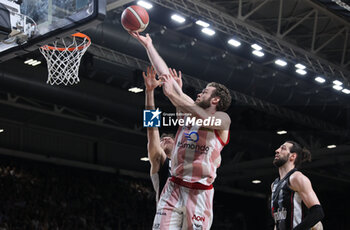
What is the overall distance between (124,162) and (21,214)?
5.15 meters

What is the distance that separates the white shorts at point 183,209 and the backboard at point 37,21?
284 cm

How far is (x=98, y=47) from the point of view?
1286cm

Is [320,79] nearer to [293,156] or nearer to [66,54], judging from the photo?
[66,54]

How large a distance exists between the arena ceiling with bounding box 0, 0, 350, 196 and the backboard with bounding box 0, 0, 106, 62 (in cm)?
241

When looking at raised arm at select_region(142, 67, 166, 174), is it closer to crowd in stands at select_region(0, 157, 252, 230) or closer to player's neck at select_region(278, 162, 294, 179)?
player's neck at select_region(278, 162, 294, 179)

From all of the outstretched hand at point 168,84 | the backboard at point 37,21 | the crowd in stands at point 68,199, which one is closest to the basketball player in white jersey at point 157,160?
the outstretched hand at point 168,84

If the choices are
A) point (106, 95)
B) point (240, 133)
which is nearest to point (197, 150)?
point (106, 95)

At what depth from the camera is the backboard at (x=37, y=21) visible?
7276 millimetres

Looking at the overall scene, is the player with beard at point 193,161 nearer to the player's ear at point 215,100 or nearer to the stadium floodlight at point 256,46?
the player's ear at point 215,100

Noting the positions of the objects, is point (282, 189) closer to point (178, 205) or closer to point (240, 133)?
point (178, 205)

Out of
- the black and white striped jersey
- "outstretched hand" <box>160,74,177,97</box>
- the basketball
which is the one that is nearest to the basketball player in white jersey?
"outstretched hand" <box>160,74,177,97</box>

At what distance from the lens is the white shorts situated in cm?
495

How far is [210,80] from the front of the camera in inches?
575

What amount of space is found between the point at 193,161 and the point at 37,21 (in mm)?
3784
